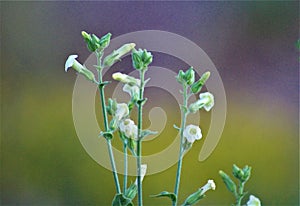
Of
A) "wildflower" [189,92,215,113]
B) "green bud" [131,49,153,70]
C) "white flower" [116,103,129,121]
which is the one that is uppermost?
"green bud" [131,49,153,70]

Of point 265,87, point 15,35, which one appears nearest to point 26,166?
point 15,35

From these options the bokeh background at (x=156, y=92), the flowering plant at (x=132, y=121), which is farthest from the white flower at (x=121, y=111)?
the bokeh background at (x=156, y=92)

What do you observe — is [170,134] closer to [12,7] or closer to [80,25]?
[80,25]

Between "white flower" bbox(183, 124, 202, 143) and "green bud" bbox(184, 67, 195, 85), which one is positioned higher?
"green bud" bbox(184, 67, 195, 85)

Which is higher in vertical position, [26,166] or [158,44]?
[158,44]

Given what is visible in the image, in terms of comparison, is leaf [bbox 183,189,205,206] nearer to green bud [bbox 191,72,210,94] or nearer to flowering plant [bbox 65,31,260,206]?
flowering plant [bbox 65,31,260,206]

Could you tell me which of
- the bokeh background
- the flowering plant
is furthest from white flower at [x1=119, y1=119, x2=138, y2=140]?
the bokeh background
